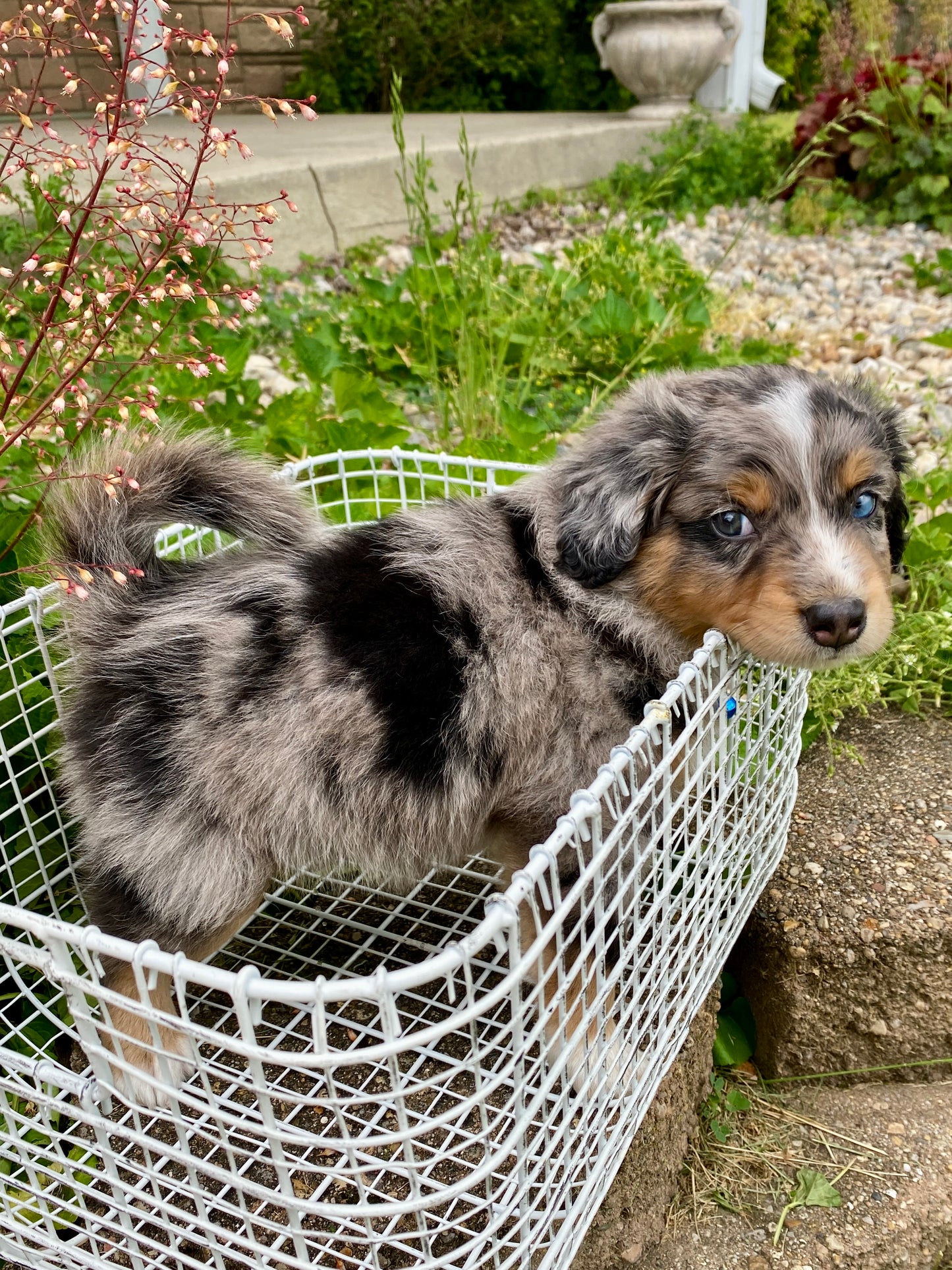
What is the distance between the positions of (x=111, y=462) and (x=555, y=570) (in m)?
0.88

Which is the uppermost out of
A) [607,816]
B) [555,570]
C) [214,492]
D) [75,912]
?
[214,492]

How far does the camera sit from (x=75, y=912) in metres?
2.46

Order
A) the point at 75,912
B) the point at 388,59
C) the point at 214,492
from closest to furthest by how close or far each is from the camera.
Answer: the point at 214,492
the point at 75,912
the point at 388,59

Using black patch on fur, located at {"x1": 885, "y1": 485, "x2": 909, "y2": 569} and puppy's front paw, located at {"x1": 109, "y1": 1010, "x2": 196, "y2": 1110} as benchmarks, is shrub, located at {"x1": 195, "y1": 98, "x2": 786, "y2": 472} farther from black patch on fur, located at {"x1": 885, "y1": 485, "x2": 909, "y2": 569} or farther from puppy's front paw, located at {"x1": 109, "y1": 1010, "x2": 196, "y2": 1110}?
puppy's front paw, located at {"x1": 109, "y1": 1010, "x2": 196, "y2": 1110}

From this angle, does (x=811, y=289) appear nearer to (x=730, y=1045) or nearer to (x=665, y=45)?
(x=665, y=45)

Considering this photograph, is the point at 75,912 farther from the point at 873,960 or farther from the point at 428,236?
the point at 428,236

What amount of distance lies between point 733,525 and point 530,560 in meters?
0.38

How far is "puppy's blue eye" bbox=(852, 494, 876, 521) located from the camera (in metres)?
1.97

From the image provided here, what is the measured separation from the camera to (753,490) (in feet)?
6.18

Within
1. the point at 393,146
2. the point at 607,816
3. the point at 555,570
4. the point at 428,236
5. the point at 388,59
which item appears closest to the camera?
the point at 607,816

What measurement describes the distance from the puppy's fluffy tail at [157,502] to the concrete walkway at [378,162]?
3.46 m

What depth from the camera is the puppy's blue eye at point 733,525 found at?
75.1 inches

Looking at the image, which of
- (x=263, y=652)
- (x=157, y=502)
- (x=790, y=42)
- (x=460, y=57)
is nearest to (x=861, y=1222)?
(x=263, y=652)

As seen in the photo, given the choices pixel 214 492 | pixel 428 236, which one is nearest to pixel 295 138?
pixel 428 236
